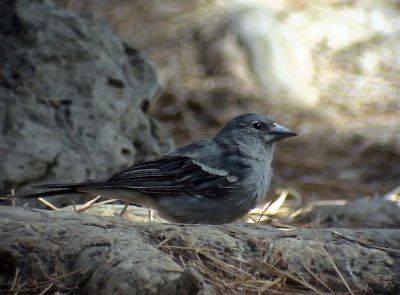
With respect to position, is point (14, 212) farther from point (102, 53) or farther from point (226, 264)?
point (102, 53)

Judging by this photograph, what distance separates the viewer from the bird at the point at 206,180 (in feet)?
19.4

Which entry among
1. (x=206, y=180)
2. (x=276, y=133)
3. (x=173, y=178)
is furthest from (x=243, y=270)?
(x=276, y=133)

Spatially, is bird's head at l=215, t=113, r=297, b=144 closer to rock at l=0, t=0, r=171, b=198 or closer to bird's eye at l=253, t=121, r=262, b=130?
bird's eye at l=253, t=121, r=262, b=130

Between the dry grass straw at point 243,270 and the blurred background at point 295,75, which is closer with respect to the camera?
the dry grass straw at point 243,270

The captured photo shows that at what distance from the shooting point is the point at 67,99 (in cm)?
732

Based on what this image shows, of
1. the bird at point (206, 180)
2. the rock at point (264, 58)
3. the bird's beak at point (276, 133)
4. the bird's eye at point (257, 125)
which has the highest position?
the rock at point (264, 58)

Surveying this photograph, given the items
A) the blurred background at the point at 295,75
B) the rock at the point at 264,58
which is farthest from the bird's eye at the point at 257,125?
the rock at the point at 264,58

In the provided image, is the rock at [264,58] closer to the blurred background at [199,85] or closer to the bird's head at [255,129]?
the blurred background at [199,85]

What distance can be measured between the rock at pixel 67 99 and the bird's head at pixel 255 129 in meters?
1.21

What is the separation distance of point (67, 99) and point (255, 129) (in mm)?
1649

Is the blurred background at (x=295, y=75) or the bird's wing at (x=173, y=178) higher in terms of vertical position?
the blurred background at (x=295, y=75)

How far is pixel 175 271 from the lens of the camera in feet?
12.8

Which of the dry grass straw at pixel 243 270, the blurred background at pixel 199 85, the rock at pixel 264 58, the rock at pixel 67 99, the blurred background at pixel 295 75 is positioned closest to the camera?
the dry grass straw at pixel 243 270

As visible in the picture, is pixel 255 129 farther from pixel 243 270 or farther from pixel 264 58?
pixel 264 58
